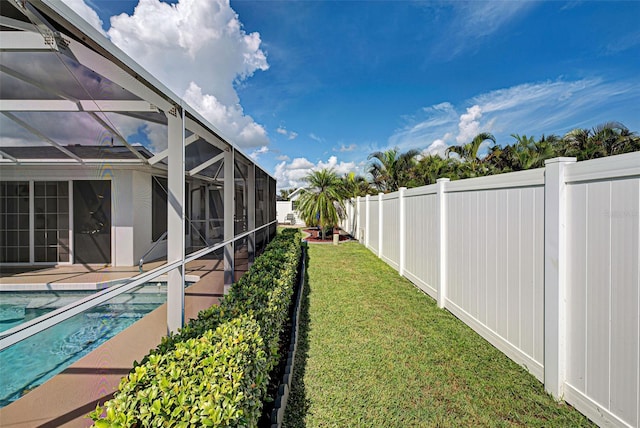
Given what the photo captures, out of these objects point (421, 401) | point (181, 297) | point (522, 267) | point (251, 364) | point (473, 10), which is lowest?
point (421, 401)

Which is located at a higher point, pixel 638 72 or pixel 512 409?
pixel 638 72

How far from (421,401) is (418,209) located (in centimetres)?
369

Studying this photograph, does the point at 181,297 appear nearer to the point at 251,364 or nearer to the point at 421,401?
the point at 251,364

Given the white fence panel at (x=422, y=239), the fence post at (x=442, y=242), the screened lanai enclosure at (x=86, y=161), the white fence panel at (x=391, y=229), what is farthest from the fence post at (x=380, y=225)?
the screened lanai enclosure at (x=86, y=161)

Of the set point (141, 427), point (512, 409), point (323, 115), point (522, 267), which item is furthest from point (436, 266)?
point (323, 115)

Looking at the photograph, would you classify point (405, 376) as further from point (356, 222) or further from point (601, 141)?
point (601, 141)

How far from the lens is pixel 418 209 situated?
553cm

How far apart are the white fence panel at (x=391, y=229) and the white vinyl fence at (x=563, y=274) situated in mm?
2841

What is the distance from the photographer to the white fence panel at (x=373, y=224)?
30.3 ft

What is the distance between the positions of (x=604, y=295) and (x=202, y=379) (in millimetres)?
2628

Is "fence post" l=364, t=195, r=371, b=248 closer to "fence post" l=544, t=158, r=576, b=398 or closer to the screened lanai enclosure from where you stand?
"fence post" l=544, t=158, r=576, b=398

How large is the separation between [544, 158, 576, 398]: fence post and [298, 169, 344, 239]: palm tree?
34.3 ft

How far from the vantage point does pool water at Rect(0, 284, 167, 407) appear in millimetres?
1211

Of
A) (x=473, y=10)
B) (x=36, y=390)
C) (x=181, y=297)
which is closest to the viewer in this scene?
(x=36, y=390)
